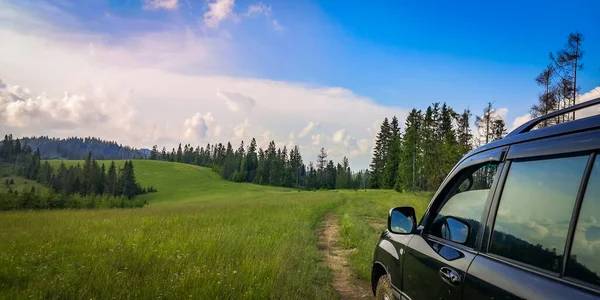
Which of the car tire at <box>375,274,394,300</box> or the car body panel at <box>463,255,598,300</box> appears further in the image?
the car tire at <box>375,274,394,300</box>

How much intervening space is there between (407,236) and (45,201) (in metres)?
44.0

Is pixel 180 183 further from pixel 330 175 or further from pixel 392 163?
pixel 392 163

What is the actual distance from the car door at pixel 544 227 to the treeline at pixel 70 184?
1632 inches

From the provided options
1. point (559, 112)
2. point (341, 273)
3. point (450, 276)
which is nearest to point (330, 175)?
point (341, 273)

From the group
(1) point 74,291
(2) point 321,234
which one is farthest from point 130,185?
(1) point 74,291

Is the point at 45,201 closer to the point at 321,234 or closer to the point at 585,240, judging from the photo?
the point at 321,234

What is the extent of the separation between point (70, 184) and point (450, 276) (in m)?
97.3

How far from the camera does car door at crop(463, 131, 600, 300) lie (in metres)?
1.55

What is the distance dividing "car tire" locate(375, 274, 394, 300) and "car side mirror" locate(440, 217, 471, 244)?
Answer: 45.8 inches

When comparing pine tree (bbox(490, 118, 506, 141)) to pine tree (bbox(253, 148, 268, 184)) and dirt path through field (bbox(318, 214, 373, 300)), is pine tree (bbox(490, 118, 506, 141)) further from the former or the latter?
pine tree (bbox(253, 148, 268, 184))

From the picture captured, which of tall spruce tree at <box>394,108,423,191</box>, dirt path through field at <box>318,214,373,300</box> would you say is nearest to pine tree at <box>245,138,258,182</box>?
tall spruce tree at <box>394,108,423,191</box>

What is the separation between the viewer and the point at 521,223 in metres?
2.02

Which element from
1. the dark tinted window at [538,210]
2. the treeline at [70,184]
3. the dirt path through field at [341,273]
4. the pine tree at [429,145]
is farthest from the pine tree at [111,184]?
the dark tinted window at [538,210]

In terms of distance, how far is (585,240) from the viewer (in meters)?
1.56
